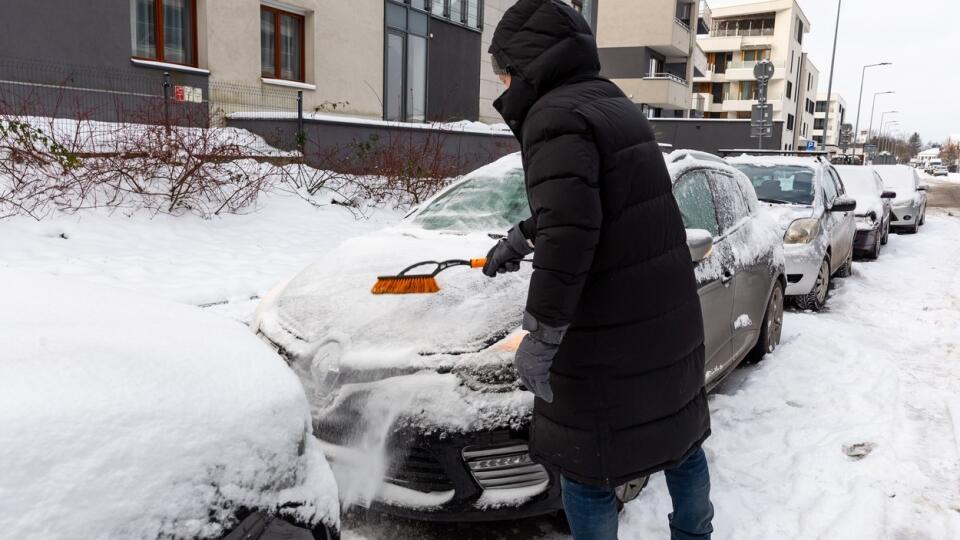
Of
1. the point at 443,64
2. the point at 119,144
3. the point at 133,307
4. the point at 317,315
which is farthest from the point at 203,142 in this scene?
the point at 443,64

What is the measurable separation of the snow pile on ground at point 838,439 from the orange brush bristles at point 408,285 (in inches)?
51.4

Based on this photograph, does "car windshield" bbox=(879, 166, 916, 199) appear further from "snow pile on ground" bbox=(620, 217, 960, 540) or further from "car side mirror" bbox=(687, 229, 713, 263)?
"car side mirror" bbox=(687, 229, 713, 263)

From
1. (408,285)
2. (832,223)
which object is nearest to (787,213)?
(832,223)

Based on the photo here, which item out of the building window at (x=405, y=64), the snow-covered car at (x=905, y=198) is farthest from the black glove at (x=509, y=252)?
the building window at (x=405, y=64)

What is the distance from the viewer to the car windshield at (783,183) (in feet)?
26.8

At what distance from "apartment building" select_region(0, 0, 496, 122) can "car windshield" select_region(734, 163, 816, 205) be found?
33.0ft

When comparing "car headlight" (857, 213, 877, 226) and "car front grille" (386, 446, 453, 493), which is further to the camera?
"car headlight" (857, 213, 877, 226)

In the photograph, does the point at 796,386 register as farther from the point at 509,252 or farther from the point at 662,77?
the point at 662,77

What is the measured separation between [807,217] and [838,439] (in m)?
4.04

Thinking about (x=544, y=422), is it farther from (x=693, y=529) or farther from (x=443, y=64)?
(x=443, y=64)

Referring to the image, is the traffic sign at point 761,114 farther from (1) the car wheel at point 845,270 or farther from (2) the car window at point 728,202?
(2) the car window at point 728,202

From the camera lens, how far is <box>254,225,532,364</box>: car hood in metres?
2.88

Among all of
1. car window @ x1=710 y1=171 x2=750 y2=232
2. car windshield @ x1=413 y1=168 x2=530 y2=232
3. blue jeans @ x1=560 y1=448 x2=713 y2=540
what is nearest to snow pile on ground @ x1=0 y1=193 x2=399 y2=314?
car windshield @ x1=413 y1=168 x2=530 y2=232

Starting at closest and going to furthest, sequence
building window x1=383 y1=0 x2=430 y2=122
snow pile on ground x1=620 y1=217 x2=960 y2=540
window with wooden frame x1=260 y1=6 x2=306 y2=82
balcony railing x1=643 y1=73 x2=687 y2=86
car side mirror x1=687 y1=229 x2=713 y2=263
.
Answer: snow pile on ground x1=620 y1=217 x2=960 y2=540 → car side mirror x1=687 y1=229 x2=713 y2=263 → window with wooden frame x1=260 y1=6 x2=306 y2=82 → building window x1=383 y1=0 x2=430 y2=122 → balcony railing x1=643 y1=73 x2=687 y2=86
